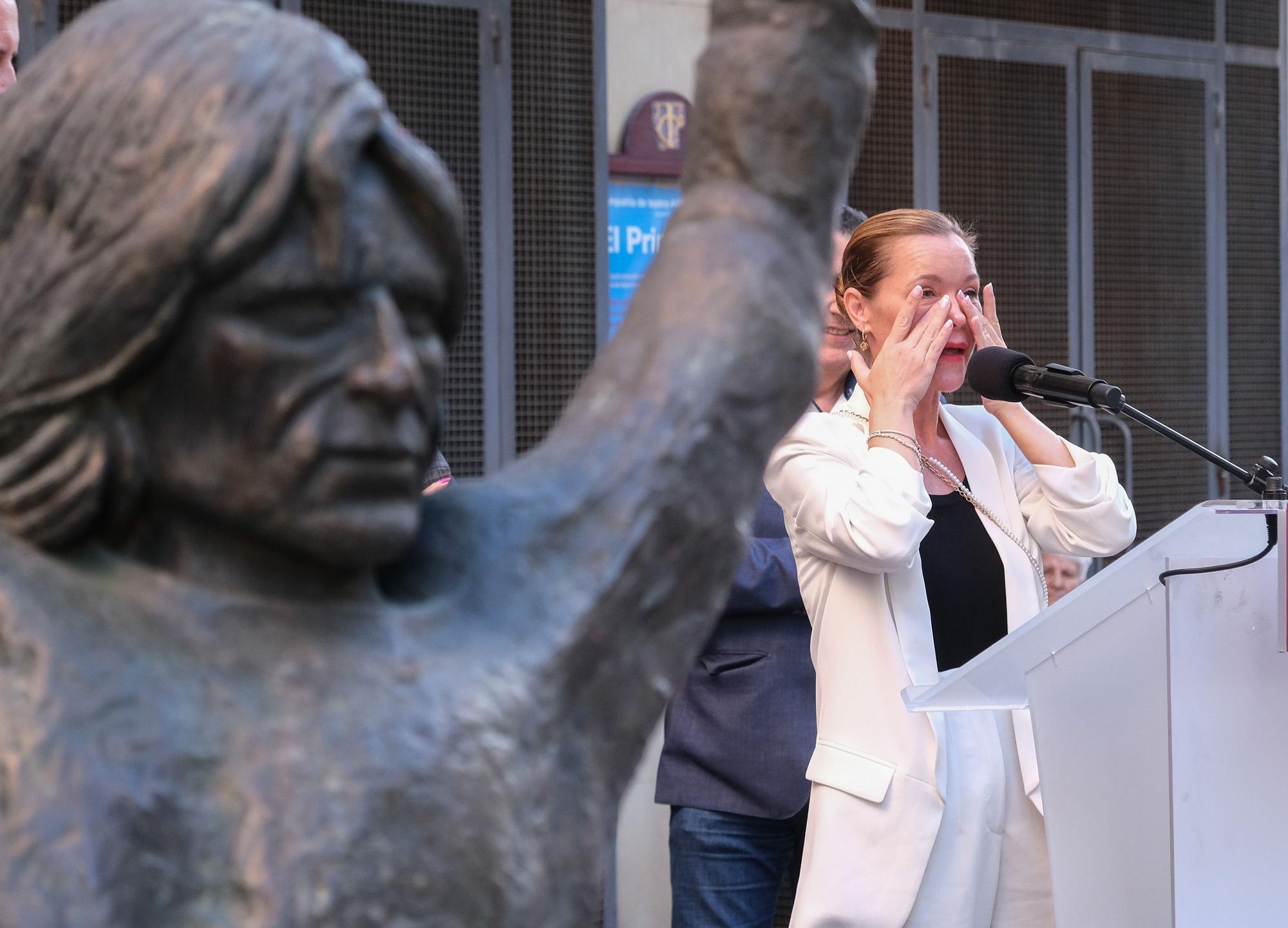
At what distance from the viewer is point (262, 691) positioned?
0.95 m

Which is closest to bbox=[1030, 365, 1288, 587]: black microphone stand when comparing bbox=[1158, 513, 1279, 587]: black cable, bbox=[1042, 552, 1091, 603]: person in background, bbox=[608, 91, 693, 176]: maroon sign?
bbox=[1158, 513, 1279, 587]: black cable

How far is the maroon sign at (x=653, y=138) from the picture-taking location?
4.77m

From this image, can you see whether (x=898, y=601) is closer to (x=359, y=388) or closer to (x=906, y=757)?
(x=906, y=757)

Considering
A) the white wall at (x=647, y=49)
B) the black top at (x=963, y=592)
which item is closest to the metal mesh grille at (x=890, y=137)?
the white wall at (x=647, y=49)

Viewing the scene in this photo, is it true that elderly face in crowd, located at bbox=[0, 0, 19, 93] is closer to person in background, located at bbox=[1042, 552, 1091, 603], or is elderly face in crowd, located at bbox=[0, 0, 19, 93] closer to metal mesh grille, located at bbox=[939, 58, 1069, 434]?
person in background, located at bbox=[1042, 552, 1091, 603]

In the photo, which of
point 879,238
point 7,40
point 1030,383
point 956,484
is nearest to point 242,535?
point 7,40

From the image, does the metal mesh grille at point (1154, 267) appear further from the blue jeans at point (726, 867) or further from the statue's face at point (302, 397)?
the statue's face at point (302, 397)

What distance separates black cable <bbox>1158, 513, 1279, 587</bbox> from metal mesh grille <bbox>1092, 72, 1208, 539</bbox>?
325cm

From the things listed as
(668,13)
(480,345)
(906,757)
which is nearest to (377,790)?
(906,757)

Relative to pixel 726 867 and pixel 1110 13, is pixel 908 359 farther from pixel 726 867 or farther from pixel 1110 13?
pixel 1110 13

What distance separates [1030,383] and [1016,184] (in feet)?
9.45

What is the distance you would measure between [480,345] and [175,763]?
359 cm

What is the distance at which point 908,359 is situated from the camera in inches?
115

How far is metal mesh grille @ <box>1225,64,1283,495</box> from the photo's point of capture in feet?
19.3
